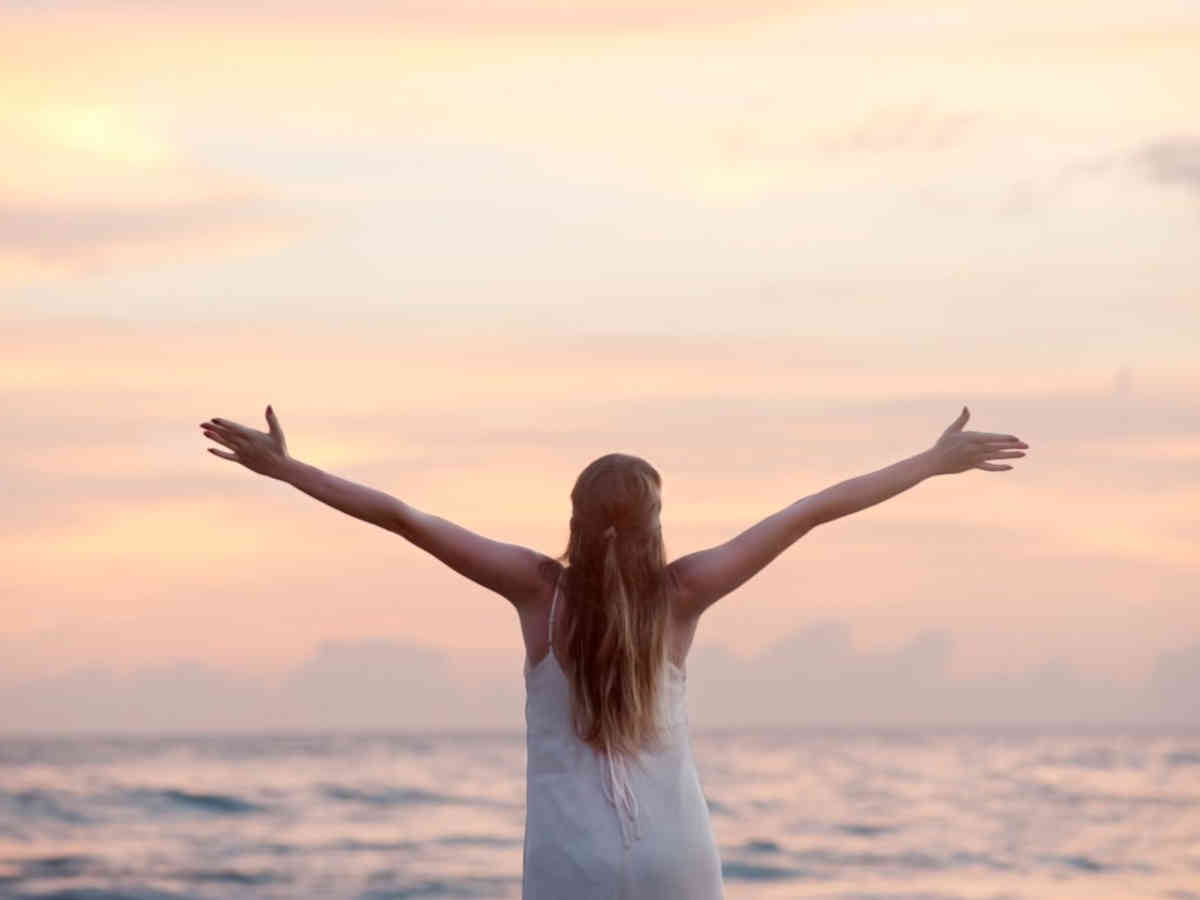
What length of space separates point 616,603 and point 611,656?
0.39 ft

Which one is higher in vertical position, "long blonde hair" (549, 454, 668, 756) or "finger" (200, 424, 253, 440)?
"finger" (200, 424, 253, 440)

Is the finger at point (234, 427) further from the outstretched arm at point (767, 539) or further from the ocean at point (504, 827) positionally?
the ocean at point (504, 827)

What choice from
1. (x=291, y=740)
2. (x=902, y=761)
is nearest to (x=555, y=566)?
(x=902, y=761)

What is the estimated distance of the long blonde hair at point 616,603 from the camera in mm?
4355

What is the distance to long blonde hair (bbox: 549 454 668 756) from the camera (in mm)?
4355

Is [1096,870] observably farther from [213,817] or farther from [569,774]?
[569,774]

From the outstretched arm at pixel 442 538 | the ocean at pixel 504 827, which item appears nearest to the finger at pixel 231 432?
the outstretched arm at pixel 442 538

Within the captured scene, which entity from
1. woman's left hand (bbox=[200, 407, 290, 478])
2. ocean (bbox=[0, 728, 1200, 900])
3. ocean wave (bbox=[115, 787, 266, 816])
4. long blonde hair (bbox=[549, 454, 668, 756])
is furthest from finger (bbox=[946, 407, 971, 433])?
ocean wave (bbox=[115, 787, 266, 816])

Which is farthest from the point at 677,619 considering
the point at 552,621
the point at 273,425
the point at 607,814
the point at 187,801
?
the point at 187,801

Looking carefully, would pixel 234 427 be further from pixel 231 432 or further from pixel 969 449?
pixel 969 449

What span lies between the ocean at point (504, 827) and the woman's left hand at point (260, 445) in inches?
656

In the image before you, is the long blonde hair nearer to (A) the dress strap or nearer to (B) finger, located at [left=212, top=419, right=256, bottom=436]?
(A) the dress strap

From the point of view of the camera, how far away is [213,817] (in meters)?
28.4

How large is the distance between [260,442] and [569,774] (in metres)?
1.06
